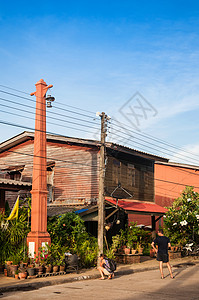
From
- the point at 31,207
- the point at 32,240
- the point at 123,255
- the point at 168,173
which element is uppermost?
the point at 168,173

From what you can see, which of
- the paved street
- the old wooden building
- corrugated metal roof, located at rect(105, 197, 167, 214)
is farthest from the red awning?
the paved street

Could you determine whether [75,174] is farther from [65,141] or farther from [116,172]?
[116,172]

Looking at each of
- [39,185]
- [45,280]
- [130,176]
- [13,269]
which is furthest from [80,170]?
[45,280]

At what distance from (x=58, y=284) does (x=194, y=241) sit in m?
13.3

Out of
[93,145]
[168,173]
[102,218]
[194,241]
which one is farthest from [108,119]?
[168,173]

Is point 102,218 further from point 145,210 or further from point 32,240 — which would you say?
point 145,210

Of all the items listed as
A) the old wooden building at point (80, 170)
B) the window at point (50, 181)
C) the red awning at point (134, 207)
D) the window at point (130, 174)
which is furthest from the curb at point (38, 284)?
the window at point (130, 174)

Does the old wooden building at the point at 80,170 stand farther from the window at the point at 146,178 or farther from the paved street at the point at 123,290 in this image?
the paved street at the point at 123,290

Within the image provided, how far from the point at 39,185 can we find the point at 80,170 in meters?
9.33

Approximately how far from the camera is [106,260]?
14703mm

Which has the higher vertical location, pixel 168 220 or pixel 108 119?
pixel 108 119

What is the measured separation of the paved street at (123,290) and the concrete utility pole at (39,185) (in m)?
2.92

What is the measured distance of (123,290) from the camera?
11891 millimetres

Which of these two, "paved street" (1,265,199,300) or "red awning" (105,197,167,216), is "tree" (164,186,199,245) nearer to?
"red awning" (105,197,167,216)
